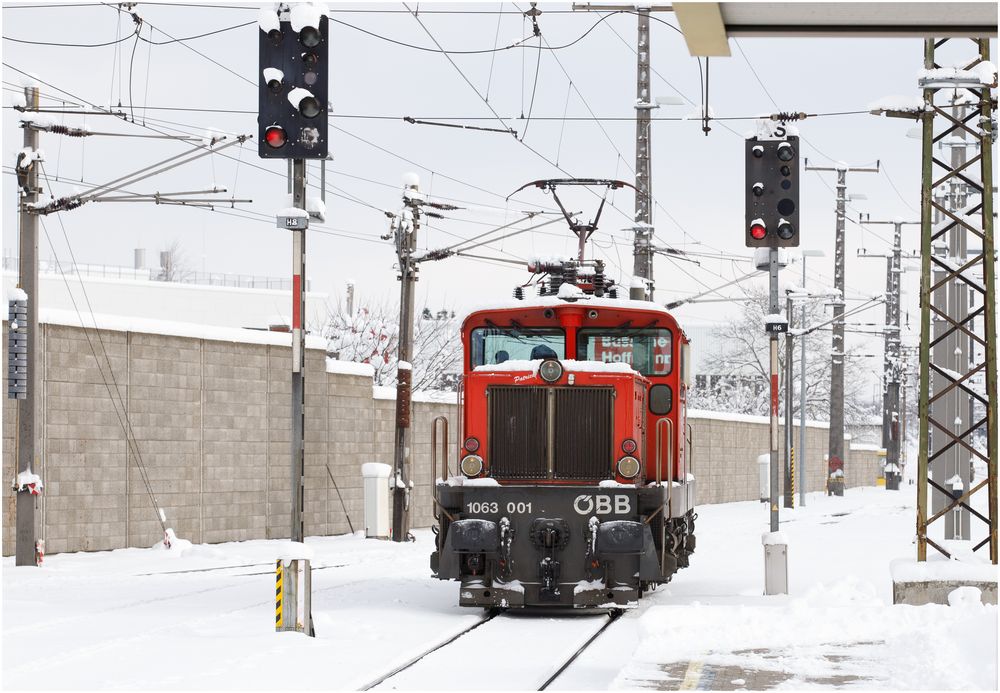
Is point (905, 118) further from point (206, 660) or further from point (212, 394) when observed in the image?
point (212, 394)

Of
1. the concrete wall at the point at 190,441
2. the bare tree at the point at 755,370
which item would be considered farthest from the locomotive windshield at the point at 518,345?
the bare tree at the point at 755,370

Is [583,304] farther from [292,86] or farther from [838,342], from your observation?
[838,342]

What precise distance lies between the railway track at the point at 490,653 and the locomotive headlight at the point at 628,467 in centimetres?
148

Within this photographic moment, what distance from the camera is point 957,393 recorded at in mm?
22844

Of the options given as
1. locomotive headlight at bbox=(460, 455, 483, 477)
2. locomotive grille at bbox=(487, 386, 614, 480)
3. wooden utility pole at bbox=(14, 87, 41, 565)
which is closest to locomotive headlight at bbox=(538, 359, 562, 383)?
locomotive grille at bbox=(487, 386, 614, 480)

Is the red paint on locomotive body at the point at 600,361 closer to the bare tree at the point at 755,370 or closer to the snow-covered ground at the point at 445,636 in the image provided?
the snow-covered ground at the point at 445,636

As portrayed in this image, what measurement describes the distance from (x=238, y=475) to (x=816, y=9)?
19600 millimetres

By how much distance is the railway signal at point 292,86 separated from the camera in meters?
12.3

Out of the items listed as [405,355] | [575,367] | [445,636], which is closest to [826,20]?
[445,636]

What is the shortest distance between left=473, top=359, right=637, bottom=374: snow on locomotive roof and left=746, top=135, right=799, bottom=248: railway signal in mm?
2908

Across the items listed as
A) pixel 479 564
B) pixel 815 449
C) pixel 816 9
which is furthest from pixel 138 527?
pixel 815 449

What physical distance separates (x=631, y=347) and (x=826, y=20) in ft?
26.7

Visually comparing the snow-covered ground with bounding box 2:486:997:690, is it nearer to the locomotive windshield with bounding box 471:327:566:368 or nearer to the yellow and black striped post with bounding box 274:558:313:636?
the yellow and black striped post with bounding box 274:558:313:636

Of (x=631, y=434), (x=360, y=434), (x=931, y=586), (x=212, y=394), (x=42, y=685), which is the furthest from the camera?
(x=360, y=434)
